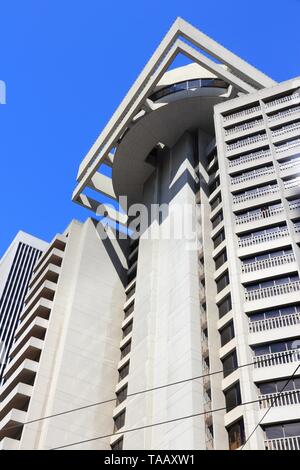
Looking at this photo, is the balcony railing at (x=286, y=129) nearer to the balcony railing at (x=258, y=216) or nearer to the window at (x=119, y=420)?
the balcony railing at (x=258, y=216)

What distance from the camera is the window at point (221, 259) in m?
35.1

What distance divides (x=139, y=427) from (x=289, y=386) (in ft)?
30.1

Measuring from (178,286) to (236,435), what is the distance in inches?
431

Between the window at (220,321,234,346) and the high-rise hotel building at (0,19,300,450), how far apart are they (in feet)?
0.41

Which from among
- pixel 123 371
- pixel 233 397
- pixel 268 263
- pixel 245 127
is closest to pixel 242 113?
pixel 245 127

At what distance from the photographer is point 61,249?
47188 mm

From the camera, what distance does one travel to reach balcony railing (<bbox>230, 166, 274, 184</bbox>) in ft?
118

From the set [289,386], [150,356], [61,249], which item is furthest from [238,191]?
[61,249]

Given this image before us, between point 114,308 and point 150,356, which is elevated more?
point 114,308

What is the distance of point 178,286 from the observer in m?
34.9

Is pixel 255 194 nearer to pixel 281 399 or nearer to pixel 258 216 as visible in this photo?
pixel 258 216

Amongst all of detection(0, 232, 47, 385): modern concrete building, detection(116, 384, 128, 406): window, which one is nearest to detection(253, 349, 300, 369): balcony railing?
detection(116, 384, 128, 406): window

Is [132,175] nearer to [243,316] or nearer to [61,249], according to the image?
[61,249]

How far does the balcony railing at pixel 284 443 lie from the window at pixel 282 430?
229mm
